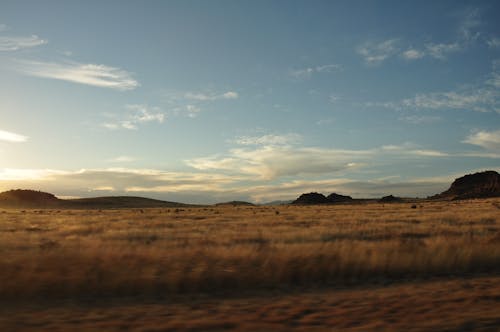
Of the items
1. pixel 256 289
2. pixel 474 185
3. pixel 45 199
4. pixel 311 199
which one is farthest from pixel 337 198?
pixel 256 289

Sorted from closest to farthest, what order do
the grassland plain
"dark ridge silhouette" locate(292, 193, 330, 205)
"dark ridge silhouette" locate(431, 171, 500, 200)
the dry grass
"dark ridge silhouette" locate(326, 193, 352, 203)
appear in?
1. the dry grass
2. the grassland plain
3. "dark ridge silhouette" locate(431, 171, 500, 200)
4. "dark ridge silhouette" locate(292, 193, 330, 205)
5. "dark ridge silhouette" locate(326, 193, 352, 203)

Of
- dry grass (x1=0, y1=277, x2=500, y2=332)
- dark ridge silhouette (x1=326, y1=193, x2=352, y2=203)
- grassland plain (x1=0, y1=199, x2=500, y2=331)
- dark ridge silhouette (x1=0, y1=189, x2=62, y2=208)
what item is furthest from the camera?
dark ridge silhouette (x1=326, y1=193, x2=352, y2=203)

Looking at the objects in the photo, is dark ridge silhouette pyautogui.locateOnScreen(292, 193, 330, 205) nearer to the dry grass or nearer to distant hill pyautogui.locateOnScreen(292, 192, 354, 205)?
distant hill pyautogui.locateOnScreen(292, 192, 354, 205)

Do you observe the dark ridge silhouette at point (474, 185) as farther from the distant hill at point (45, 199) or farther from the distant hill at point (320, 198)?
the distant hill at point (45, 199)

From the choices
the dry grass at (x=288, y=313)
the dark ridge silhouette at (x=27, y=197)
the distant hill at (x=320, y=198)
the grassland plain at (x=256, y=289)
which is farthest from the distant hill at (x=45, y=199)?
the dry grass at (x=288, y=313)

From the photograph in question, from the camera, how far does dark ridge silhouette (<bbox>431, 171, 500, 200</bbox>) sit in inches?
6466

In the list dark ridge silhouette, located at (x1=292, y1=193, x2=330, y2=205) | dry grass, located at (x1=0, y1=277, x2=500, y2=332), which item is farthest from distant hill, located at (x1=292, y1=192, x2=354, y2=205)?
dry grass, located at (x1=0, y1=277, x2=500, y2=332)

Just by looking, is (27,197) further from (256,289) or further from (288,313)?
(288,313)

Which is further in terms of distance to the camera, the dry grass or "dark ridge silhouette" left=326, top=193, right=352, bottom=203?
→ "dark ridge silhouette" left=326, top=193, right=352, bottom=203

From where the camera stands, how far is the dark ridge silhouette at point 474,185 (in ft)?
539

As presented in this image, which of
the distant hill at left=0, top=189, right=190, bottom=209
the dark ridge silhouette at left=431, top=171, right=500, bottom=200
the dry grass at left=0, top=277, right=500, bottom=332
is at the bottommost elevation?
the dry grass at left=0, top=277, right=500, bottom=332

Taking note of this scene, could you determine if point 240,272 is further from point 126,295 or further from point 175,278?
point 126,295

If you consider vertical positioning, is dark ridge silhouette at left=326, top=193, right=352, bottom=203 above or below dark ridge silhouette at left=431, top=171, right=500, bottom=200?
below

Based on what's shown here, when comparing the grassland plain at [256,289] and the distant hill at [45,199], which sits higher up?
the distant hill at [45,199]
